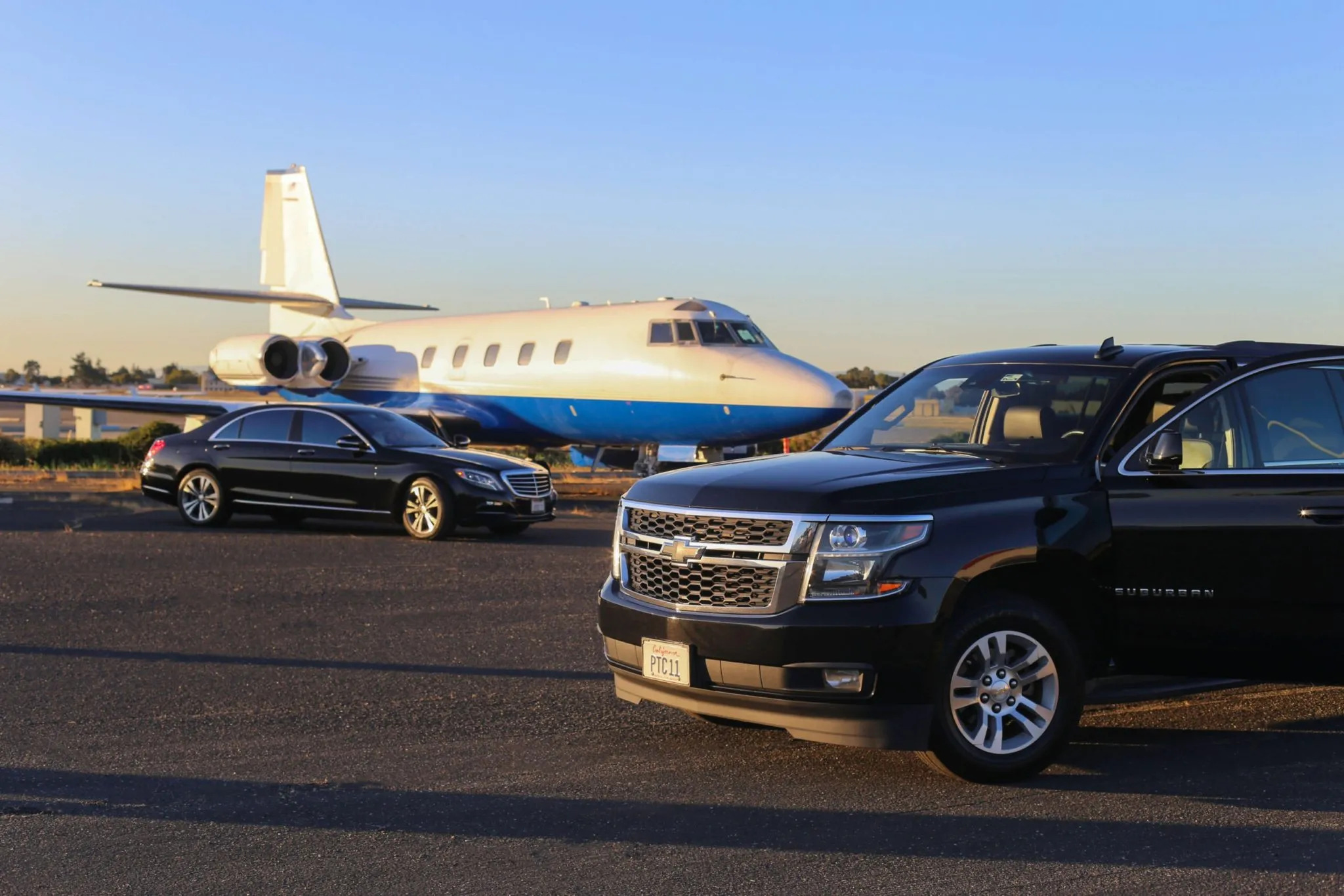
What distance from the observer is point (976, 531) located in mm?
6141

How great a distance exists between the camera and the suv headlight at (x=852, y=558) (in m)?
5.97

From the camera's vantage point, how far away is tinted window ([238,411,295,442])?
57.4 feet

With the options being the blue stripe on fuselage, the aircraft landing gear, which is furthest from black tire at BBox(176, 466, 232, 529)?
the aircraft landing gear

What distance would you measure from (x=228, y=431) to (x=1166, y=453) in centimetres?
1375

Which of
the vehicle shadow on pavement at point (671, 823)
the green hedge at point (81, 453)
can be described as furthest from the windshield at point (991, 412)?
the green hedge at point (81, 453)

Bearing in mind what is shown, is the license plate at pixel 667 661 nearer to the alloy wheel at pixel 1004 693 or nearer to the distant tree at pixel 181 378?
the alloy wheel at pixel 1004 693

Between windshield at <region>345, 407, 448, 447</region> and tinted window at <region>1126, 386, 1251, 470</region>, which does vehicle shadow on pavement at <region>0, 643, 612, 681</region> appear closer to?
tinted window at <region>1126, 386, 1251, 470</region>

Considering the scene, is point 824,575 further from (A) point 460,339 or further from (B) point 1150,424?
(A) point 460,339

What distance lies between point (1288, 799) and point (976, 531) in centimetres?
160

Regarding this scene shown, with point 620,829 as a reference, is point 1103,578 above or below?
above

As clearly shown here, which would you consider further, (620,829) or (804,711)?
(804,711)

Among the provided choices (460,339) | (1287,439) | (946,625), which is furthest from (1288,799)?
(460,339)

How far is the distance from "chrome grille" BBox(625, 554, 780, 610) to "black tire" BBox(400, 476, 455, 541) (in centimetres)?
973

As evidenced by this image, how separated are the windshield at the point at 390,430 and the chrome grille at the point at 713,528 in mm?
10689
